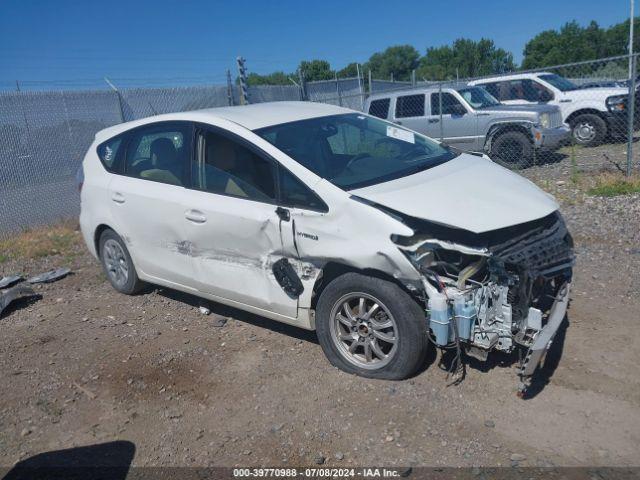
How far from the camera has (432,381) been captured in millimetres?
3793

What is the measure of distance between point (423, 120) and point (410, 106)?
44 cm

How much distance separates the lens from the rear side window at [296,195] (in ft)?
12.7

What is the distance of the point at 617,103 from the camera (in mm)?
11953

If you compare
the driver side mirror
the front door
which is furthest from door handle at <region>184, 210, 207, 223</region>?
the driver side mirror

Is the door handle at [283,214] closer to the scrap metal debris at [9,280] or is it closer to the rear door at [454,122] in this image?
the scrap metal debris at [9,280]

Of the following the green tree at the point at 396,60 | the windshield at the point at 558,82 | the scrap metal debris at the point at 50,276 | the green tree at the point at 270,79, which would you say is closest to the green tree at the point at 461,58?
the green tree at the point at 396,60

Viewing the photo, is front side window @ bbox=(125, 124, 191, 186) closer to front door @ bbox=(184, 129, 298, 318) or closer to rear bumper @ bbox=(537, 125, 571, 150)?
front door @ bbox=(184, 129, 298, 318)

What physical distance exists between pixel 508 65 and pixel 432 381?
44.2 m

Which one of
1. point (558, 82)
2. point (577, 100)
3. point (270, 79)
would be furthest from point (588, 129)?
point (270, 79)

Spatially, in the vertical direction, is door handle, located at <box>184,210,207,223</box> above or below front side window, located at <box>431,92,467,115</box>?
below

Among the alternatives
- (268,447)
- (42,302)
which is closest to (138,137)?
(42,302)

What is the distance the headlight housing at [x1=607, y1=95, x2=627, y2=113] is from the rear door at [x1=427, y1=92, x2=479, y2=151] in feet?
10.2

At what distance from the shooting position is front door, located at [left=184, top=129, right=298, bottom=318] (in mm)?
4102

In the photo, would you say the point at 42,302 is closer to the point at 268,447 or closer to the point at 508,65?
the point at 268,447
